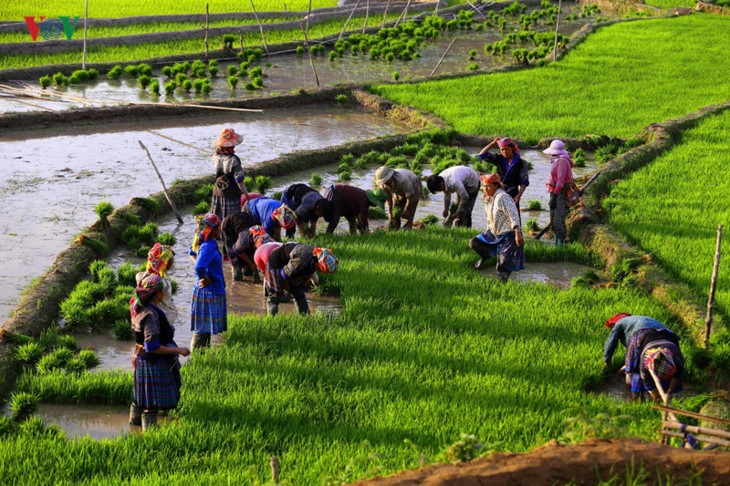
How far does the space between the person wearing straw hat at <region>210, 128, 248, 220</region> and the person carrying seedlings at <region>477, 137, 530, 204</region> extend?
2621 mm

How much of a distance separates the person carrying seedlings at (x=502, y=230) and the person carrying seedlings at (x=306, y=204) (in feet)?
5.19

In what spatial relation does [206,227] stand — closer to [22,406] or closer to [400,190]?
[22,406]

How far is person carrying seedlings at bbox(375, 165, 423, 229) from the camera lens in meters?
9.88

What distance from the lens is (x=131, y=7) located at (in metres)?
24.8

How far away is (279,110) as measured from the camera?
16.7 metres

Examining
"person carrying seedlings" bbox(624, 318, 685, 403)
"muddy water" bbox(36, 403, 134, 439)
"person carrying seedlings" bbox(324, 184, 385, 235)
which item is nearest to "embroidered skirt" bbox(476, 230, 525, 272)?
"person carrying seedlings" bbox(324, 184, 385, 235)

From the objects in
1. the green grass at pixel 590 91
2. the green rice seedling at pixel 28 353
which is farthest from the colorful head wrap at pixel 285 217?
the green grass at pixel 590 91

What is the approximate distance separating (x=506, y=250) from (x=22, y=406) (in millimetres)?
4472

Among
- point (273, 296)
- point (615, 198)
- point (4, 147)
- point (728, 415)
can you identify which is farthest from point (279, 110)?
point (728, 415)

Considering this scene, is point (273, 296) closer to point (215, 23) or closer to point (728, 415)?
point (728, 415)

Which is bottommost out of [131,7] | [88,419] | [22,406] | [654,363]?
[88,419]

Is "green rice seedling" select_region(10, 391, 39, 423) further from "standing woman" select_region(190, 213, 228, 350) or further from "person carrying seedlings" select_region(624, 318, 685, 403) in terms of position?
"person carrying seedlings" select_region(624, 318, 685, 403)

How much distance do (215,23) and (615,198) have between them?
47.2ft

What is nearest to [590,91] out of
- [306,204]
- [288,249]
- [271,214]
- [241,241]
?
[306,204]
